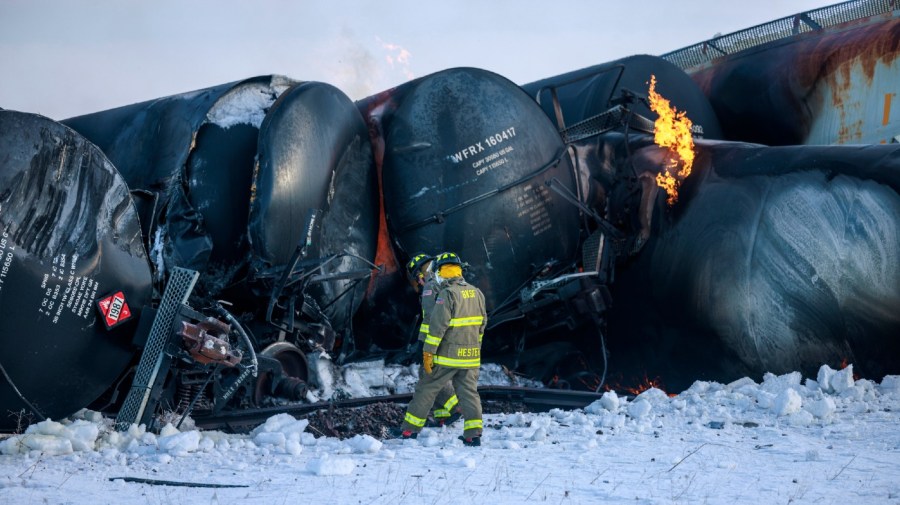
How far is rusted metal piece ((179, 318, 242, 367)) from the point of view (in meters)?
6.23

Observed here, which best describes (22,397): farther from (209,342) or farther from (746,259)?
(746,259)

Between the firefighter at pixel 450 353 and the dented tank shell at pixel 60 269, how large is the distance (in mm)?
2063

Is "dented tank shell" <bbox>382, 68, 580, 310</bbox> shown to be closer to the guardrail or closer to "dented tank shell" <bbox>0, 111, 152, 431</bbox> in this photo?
"dented tank shell" <bbox>0, 111, 152, 431</bbox>

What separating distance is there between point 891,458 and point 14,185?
219 inches

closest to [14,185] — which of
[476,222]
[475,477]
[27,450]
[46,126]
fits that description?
[46,126]

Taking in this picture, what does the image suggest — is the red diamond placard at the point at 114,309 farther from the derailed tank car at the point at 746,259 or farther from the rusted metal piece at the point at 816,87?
the rusted metal piece at the point at 816,87

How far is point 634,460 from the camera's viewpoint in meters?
5.37

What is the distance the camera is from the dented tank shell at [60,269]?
574 centimetres

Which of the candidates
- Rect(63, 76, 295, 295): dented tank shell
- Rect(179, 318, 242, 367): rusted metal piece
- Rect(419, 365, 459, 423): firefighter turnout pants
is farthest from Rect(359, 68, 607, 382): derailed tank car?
Rect(179, 318, 242, 367): rusted metal piece

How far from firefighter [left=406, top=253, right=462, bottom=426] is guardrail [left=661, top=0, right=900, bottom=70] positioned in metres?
8.56

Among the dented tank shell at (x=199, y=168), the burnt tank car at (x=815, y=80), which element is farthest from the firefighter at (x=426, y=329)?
the burnt tank car at (x=815, y=80)

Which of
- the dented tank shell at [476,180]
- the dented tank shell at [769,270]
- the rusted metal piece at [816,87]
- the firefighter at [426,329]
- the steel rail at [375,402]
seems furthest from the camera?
the rusted metal piece at [816,87]

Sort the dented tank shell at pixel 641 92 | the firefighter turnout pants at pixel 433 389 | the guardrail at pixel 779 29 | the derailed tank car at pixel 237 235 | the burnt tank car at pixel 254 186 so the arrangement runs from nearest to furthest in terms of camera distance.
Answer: the firefighter turnout pants at pixel 433 389 < the derailed tank car at pixel 237 235 < the burnt tank car at pixel 254 186 < the dented tank shell at pixel 641 92 < the guardrail at pixel 779 29

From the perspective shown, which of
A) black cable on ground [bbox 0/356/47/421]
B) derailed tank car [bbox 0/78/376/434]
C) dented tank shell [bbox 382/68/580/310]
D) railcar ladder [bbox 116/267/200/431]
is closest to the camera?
black cable on ground [bbox 0/356/47/421]
